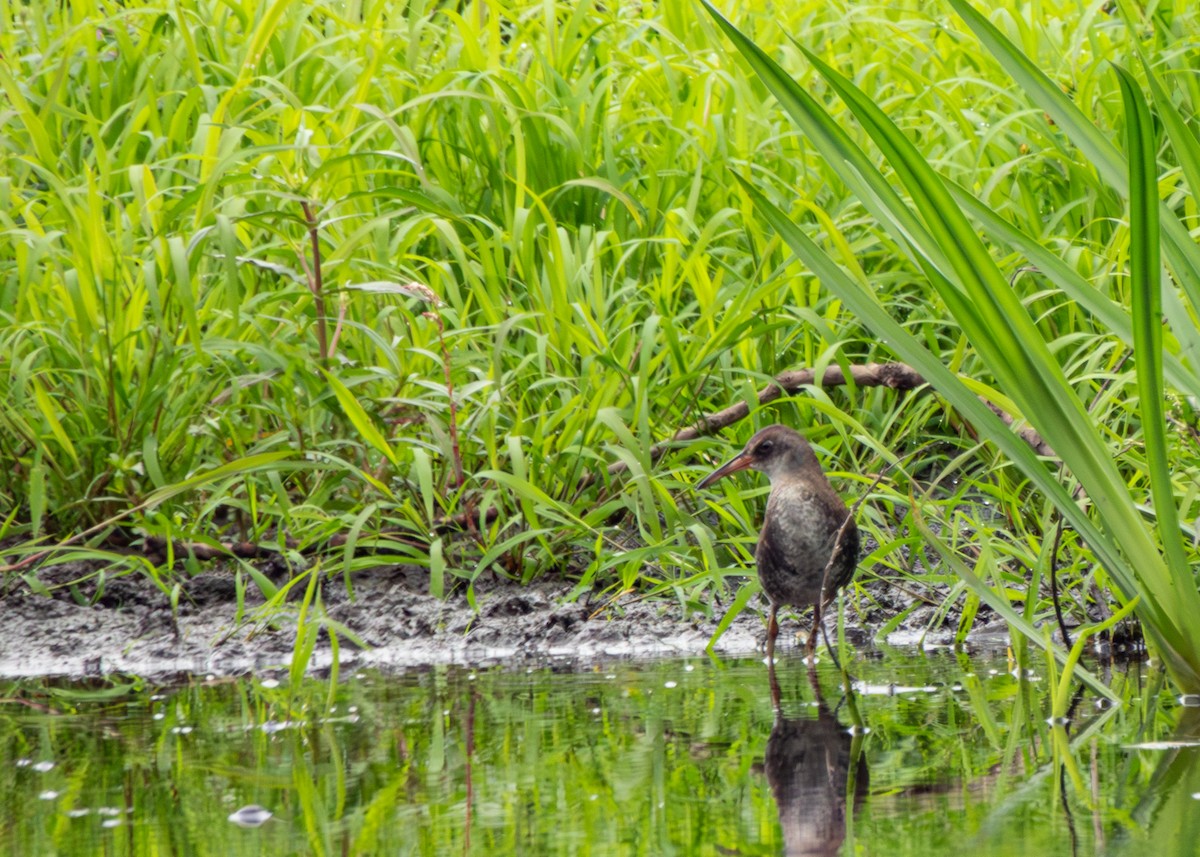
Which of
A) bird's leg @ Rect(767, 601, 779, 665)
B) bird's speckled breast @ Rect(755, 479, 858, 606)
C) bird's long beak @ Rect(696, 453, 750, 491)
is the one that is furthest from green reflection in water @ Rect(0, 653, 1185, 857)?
bird's long beak @ Rect(696, 453, 750, 491)

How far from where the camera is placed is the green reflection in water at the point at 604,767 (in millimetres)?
1835

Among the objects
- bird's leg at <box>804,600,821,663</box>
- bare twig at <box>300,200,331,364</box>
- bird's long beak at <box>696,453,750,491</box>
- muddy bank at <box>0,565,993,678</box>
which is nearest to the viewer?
bird's leg at <box>804,600,821,663</box>

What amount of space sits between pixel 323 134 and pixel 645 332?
1425 mm

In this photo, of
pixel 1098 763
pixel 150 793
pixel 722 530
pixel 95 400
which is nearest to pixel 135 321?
pixel 95 400

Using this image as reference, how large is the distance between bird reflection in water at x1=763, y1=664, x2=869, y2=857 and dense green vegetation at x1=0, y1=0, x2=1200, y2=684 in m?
0.83

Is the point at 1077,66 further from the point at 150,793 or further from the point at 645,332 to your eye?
the point at 150,793

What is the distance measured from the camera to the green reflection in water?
183 centimetres

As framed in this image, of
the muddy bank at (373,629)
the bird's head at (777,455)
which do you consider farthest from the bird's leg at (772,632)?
the bird's head at (777,455)

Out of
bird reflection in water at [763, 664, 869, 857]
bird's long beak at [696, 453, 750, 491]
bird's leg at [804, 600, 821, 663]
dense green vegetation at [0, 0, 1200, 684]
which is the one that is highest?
dense green vegetation at [0, 0, 1200, 684]

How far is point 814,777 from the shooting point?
7.06 ft

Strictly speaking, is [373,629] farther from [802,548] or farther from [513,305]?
[513,305]

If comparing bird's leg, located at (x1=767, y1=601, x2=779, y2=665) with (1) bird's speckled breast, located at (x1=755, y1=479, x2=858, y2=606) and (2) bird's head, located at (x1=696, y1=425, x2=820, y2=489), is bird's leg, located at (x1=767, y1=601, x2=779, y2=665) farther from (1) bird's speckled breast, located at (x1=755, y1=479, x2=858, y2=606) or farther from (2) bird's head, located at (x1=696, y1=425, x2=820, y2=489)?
(2) bird's head, located at (x1=696, y1=425, x2=820, y2=489)

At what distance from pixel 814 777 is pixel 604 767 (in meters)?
0.32

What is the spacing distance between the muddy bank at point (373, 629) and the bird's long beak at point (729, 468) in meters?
0.33
